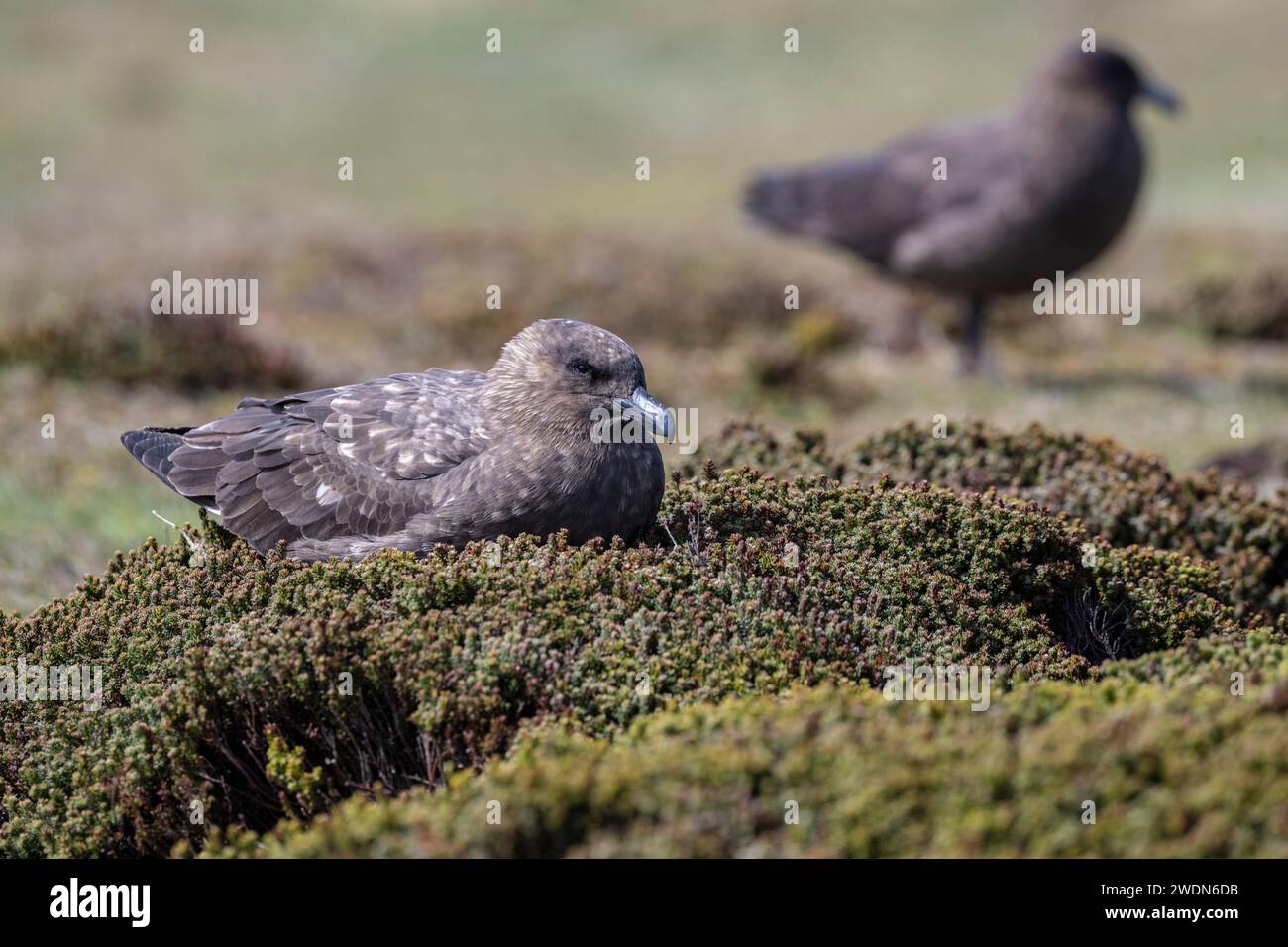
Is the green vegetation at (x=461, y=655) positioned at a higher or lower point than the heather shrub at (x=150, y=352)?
lower

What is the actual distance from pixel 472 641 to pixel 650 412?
122 centimetres

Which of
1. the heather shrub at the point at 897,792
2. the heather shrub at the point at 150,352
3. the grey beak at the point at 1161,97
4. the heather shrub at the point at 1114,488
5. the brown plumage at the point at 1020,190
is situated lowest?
the heather shrub at the point at 897,792

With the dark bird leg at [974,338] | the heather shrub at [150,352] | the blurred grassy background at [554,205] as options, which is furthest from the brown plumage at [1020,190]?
the heather shrub at [150,352]

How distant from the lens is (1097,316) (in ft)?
54.9

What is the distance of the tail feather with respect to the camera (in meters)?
6.36

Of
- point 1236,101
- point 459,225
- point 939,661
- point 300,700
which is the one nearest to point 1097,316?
point 459,225

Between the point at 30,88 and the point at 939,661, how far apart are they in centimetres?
4012

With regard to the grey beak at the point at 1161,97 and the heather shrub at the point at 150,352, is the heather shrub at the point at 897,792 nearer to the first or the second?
the heather shrub at the point at 150,352

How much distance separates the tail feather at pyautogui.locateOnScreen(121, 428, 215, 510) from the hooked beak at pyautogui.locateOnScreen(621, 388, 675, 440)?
6.73 feet

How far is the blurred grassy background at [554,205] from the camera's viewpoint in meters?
12.2

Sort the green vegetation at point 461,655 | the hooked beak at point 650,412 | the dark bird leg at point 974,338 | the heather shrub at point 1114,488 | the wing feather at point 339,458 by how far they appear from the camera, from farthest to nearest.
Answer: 1. the dark bird leg at point 974,338
2. the heather shrub at point 1114,488
3. the wing feather at point 339,458
4. the hooked beak at point 650,412
5. the green vegetation at point 461,655

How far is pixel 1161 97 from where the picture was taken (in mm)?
12914

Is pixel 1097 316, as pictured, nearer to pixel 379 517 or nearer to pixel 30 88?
pixel 379 517

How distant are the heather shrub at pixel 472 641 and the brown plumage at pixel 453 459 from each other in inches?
8.4
